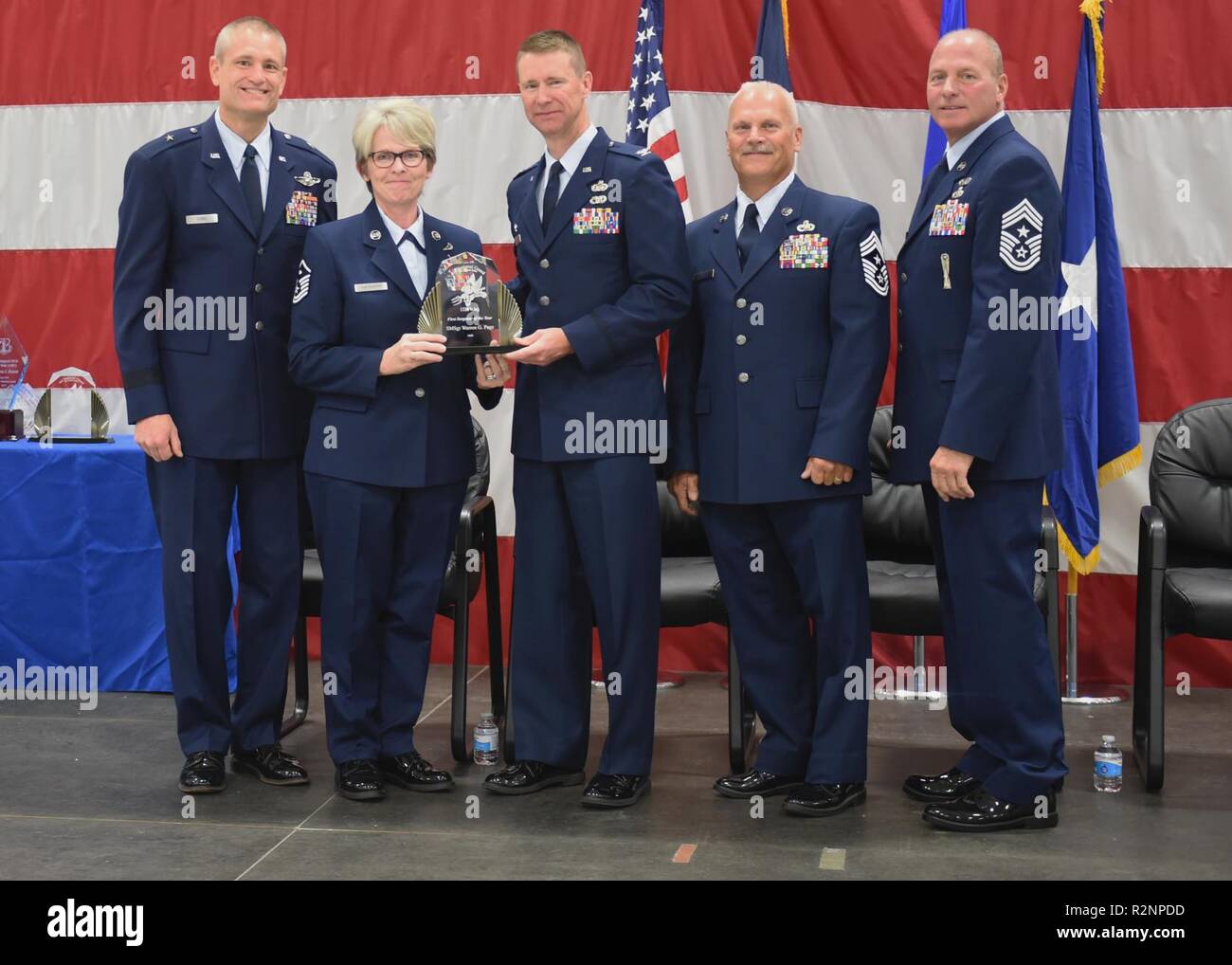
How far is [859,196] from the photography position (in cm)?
515

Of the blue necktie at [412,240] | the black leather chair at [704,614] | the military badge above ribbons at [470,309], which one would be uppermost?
the blue necktie at [412,240]

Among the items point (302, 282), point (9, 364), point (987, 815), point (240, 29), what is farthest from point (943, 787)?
point (9, 364)

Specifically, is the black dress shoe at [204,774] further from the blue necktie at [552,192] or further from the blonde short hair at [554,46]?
the blonde short hair at [554,46]

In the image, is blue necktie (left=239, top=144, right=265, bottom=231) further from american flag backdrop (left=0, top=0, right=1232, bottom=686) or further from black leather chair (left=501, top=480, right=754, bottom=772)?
american flag backdrop (left=0, top=0, right=1232, bottom=686)

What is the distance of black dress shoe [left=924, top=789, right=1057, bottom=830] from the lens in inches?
135

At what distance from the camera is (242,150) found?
379cm

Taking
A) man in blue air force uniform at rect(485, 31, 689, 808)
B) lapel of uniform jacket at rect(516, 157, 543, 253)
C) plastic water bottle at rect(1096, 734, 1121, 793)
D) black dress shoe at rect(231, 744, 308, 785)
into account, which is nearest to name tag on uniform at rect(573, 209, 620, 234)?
man in blue air force uniform at rect(485, 31, 689, 808)

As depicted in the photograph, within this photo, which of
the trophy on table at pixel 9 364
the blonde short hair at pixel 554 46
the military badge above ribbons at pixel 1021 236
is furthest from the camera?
the trophy on table at pixel 9 364

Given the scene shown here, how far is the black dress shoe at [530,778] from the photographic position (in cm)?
373

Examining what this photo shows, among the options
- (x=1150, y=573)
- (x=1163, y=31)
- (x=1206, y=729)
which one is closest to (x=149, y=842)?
(x=1150, y=573)

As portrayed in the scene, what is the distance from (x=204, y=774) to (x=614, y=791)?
1.05 metres

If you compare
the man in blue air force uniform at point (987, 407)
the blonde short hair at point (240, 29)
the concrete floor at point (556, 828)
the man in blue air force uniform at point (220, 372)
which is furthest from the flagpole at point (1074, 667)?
the blonde short hair at point (240, 29)

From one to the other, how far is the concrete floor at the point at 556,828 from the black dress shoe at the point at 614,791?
1.3 inches

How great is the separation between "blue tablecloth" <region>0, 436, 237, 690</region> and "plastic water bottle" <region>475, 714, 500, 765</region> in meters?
1.07
